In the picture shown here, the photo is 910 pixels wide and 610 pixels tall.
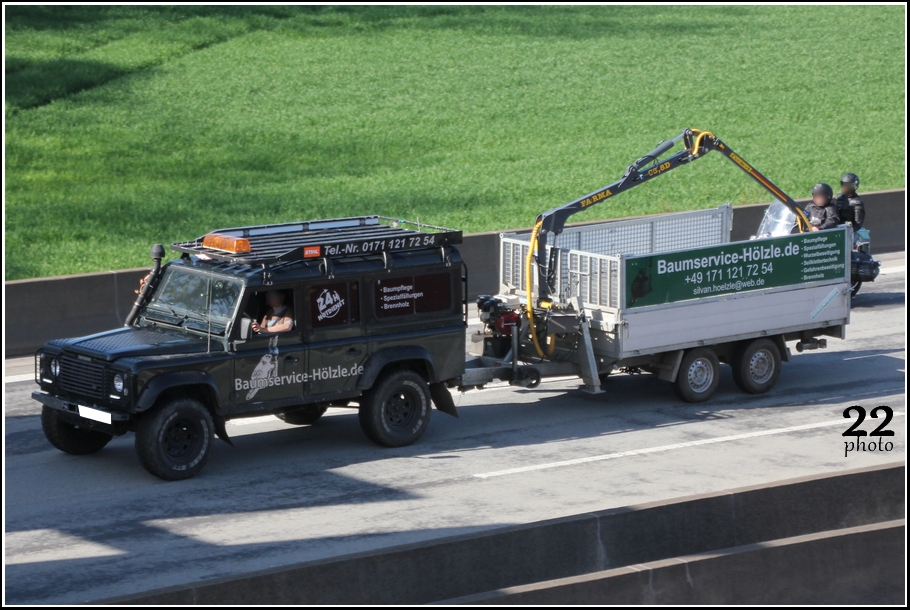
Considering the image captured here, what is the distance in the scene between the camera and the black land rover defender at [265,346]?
39.4ft

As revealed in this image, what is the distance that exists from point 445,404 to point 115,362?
12.0ft

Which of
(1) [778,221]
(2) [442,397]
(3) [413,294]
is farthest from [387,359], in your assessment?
(1) [778,221]

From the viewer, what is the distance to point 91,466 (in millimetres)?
12766

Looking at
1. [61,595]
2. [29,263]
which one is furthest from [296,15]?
[61,595]

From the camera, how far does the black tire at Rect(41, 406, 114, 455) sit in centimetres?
1288

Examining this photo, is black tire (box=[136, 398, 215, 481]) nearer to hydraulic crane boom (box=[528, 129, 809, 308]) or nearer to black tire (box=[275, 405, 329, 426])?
black tire (box=[275, 405, 329, 426])

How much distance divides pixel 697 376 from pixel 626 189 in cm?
244

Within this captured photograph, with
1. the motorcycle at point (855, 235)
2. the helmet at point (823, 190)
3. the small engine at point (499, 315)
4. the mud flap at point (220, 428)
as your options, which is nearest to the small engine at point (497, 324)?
the small engine at point (499, 315)

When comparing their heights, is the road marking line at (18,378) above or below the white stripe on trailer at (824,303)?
below

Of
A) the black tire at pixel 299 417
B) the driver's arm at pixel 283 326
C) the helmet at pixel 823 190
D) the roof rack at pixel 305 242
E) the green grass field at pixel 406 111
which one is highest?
the green grass field at pixel 406 111

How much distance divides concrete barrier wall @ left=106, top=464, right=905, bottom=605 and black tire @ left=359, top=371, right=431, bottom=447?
16.3 ft

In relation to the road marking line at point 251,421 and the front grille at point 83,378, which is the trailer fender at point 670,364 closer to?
the road marking line at point 251,421

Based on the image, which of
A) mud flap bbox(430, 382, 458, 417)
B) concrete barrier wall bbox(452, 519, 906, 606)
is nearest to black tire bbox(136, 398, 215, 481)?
mud flap bbox(430, 382, 458, 417)

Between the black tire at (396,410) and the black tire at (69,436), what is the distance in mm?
2648
